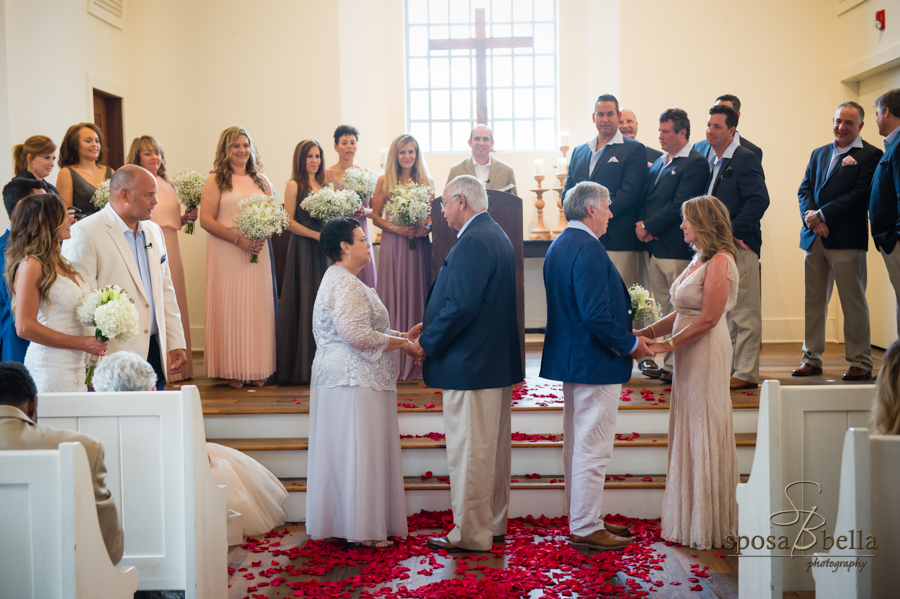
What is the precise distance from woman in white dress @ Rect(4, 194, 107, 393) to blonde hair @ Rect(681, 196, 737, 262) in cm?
304

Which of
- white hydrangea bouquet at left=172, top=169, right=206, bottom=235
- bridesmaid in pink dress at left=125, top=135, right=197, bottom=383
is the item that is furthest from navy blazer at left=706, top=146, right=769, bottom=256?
bridesmaid in pink dress at left=125, top=135, right=197, bottom=383

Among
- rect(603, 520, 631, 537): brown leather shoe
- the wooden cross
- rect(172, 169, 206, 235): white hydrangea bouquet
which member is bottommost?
rect(603, 520, 631, 537): brown leather shoe

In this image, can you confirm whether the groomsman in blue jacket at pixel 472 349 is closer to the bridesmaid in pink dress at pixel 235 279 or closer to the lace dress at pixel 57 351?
the lace dress at pixel 57 351

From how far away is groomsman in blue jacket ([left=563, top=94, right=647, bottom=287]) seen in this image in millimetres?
5770

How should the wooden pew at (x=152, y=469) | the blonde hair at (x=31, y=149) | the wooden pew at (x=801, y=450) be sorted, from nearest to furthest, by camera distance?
the wooden pew at (x=801, y=450) < the wooden pew at (x=152, y=469) < the blonde hair at (x=31, y=149)

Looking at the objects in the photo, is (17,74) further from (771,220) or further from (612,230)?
(771,220)

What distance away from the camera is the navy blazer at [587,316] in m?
3.75

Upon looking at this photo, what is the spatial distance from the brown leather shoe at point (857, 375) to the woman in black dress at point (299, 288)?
13.2 ft

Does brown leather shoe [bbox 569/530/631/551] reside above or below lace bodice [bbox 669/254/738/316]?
below

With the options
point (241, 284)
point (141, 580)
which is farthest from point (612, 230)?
point (141, 580)

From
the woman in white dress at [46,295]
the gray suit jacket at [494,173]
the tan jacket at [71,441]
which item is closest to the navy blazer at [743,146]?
the gray suit jacket at [494,173]

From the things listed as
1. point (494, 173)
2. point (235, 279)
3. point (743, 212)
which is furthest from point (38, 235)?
point (743, 212)

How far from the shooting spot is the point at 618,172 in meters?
5.79

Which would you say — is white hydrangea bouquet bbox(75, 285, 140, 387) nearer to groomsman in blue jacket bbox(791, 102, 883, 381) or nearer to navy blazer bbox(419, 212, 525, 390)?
navy blazer bbox(419, 212, 525, 390)
